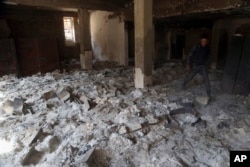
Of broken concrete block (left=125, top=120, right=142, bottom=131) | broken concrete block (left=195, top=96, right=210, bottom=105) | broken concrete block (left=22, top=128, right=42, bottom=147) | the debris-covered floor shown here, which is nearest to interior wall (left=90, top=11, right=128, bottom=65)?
the debris-covered floor

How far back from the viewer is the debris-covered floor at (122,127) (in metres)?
2.49

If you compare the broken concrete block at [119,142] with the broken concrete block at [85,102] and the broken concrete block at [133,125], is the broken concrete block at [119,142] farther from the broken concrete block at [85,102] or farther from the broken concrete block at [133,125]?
the broken concrete block at [85,102]

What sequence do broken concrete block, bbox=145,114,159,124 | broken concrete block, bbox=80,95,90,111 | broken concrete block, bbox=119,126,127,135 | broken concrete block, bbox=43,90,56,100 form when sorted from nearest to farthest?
broken concrete block, bbox=119,126,127,135
broken concrete block, bbox=145,114,159,124
broken concrete block, bbox=80,95,90,111
broken concrete block, bbox=43,90,56,100

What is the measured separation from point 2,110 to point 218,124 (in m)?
4.14

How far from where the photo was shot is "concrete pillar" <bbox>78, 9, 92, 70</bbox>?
755 centimetres

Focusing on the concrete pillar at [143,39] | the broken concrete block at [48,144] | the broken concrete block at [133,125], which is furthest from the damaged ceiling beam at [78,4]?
the broken concrete block at [133,125]

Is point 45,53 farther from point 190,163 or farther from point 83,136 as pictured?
point 190,163

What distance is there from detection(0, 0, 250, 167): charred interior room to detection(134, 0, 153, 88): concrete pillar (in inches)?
1.0

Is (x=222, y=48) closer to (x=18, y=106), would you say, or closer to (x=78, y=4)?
(x=78, y=4)

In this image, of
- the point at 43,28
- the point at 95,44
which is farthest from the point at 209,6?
the point at 43,28

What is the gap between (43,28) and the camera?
993 centimetres

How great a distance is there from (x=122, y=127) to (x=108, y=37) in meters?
7.26

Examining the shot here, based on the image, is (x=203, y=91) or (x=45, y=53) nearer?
(x=203, y=91)

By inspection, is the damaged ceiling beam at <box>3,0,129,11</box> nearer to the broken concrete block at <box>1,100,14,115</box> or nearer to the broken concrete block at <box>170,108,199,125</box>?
the broken concrete block at <box>1,100,14,115</box>
